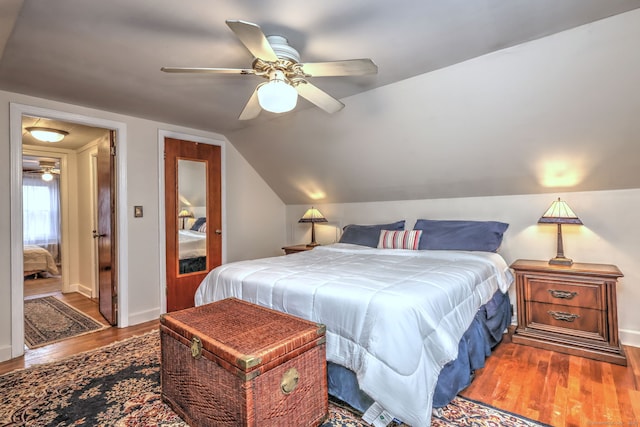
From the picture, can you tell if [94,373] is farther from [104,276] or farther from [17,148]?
[17,148]

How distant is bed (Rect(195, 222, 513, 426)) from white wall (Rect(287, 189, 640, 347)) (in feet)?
2.37

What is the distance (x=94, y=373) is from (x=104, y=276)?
1.62 meters

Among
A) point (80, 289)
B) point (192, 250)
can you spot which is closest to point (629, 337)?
point (192, 250)

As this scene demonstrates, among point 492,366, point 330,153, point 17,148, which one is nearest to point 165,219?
point 17,148

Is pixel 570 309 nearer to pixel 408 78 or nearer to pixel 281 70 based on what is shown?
pixel 408 78

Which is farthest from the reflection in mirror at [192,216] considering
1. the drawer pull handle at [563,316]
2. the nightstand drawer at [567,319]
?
the drawer pull handle at [563,316]

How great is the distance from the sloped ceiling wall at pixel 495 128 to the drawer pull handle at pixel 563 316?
107 centimetres

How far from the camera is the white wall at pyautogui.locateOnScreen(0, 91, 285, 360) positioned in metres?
2.59

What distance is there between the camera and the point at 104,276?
11.5ft

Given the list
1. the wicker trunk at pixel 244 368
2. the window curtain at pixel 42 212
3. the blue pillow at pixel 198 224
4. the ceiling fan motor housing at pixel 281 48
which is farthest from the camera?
the window curtain at pixel 42 212

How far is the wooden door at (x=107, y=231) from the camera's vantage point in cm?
328

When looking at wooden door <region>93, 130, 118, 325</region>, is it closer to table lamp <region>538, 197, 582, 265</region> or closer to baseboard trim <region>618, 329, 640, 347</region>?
table lamp <region>538, 197, 582, 265</region>

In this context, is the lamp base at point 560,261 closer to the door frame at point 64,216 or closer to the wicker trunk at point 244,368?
the wicker trunk at point 244,368

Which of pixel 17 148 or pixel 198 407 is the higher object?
pixel 17 148
